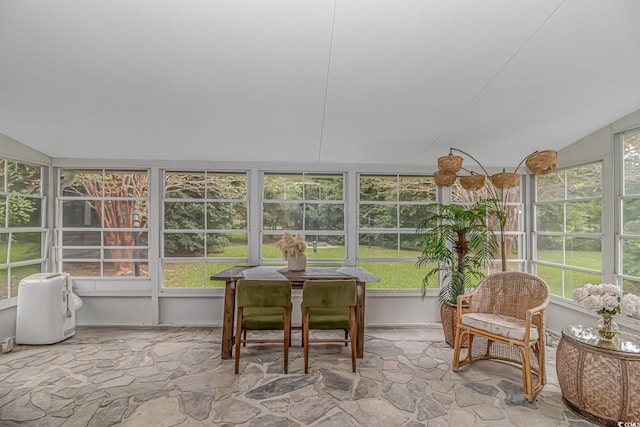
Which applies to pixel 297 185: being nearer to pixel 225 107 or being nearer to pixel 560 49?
pixel 225 107

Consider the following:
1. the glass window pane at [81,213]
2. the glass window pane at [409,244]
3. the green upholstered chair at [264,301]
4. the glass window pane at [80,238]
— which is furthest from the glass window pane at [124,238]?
the glass window pane at [409,244]

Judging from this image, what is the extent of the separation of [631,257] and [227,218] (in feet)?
15.1

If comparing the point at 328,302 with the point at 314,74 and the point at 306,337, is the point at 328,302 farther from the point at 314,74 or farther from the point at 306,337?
the point at 314,74

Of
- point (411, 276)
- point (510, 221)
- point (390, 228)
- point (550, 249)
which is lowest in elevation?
point (411, 276)

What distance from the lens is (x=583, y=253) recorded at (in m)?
3.74

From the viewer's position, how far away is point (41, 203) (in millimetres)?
4078

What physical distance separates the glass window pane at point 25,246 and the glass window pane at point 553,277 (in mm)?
6609

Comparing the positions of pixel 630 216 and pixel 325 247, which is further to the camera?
pixel 325 247

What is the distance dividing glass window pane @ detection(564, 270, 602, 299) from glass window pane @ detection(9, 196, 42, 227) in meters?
6.69

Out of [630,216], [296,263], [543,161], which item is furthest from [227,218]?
[630,216]

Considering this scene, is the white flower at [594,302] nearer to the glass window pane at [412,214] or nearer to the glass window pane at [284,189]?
the glass window pane at [412,214]

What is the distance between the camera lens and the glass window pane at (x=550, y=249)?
13.3 ft

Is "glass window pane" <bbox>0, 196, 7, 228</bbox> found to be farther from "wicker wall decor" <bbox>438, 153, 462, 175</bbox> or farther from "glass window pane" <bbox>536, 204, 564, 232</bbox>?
"glass window pane" <bbox>536, 204, 564, 232</bbox>

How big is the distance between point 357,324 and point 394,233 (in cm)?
159
